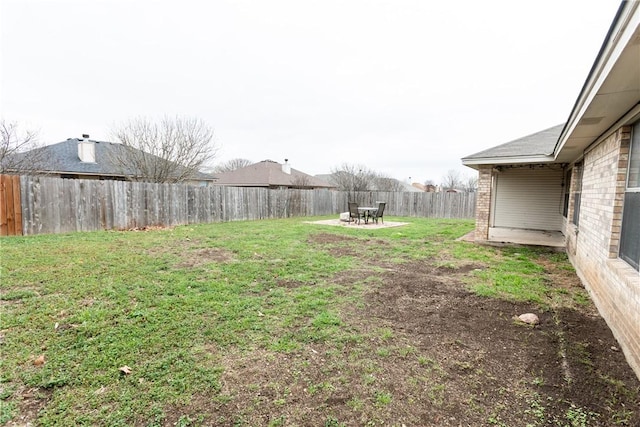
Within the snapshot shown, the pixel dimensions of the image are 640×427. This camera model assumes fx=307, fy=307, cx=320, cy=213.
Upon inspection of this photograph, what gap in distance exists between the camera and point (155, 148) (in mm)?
14602

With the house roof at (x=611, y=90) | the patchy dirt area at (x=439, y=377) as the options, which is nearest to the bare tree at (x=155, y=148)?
the patchy dirt area at (x=439, y=377)

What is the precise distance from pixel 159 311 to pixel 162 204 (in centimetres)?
937

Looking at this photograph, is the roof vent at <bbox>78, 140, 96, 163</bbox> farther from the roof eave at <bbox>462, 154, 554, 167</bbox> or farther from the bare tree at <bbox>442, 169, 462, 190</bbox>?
the bare tree at <bbox>442, 169, 462, 190</bbox>

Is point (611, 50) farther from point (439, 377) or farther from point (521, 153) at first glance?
point (521, 153)

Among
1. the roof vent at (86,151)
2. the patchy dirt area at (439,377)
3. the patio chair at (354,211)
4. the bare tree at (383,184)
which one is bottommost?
the patchy dirt area at (439,377)

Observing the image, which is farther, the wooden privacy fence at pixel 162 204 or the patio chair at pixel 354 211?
the patio chair at pixel 354 211

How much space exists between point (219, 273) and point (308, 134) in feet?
90.6

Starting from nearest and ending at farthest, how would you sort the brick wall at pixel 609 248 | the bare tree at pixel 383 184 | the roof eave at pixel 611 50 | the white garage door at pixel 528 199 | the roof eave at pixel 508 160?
the roof eave at pixel 611 50, the brick wall at pixel 609 248, the roof eave at pixel 508 160, the white garage door at pixel 528 199, the bare tree at pixel 383 184

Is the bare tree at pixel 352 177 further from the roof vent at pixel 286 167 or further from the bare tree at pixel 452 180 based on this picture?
the bare tree at pixel 452 180

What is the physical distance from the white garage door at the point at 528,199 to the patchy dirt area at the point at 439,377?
9268 mm

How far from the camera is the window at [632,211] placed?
3.02 meters

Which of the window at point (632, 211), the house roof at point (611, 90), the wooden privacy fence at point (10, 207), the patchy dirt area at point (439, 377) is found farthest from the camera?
the wooden privacy fence at point (10, 207)

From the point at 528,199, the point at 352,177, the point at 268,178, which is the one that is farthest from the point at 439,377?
the point at 352,177

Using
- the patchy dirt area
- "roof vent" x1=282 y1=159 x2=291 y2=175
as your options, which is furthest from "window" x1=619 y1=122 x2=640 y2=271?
"roof vent" x1=282 y1=159 x2=291 y2=175
